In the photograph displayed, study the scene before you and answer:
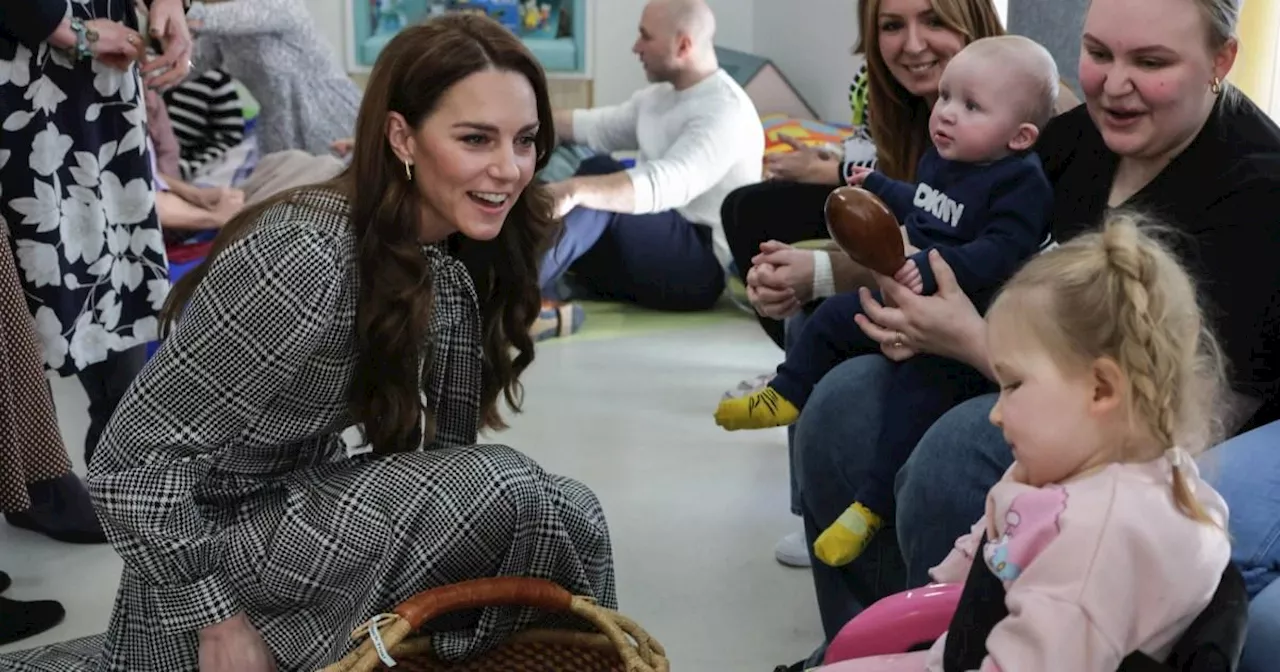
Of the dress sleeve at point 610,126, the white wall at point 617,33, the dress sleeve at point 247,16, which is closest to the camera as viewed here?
the dress sleeve at point 247,16

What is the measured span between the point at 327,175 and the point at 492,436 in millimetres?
1090

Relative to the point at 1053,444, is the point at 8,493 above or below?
below

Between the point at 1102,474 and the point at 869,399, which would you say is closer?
the point at 1102,474

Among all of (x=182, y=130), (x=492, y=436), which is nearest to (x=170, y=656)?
(x=492, y=436)

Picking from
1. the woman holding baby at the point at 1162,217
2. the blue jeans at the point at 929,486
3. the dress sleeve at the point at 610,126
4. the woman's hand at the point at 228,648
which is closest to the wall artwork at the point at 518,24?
the dress sleeve at the point at 610,126

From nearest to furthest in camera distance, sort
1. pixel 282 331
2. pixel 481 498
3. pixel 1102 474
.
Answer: pixel 1102 474 → pixel 282 331 → pixel 481 498

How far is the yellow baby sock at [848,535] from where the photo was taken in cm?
179

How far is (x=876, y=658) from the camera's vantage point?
4.60 feet

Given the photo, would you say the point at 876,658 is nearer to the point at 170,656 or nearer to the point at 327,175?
the point at 170,656

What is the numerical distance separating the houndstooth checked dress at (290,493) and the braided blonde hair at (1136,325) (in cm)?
78

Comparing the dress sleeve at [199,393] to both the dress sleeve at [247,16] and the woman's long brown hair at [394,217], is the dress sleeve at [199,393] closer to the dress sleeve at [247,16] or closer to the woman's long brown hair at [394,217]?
the woman's long brown hair at [394,217]

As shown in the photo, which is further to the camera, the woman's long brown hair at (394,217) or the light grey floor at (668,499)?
the light grey floor at (668,499)

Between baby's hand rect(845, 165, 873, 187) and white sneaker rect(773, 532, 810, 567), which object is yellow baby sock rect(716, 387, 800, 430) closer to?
baby's hand rect(845, 165, 873, 187)

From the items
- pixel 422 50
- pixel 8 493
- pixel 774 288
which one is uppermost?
pixel 422 50
